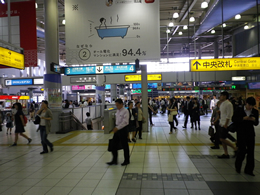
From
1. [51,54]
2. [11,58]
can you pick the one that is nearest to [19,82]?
[51,54]

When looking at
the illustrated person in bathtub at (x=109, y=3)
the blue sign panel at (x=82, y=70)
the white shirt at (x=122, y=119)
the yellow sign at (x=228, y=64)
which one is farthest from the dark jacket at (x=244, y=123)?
the illustrated person in bathtub at (x=109, y=3)

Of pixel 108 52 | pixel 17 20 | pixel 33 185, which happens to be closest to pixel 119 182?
pixel 33 185

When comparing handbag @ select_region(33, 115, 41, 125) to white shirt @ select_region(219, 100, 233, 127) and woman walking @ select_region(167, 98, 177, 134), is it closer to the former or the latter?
white shirt @ select_region(219, 100, 233, 127)

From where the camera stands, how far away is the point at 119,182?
12.8 feet

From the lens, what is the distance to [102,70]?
855 centimetres

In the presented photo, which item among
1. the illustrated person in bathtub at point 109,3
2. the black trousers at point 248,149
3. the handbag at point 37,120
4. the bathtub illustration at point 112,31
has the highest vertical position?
the illustrated person in bathtub at point 109,3

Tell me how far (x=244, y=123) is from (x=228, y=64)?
17.3 ft

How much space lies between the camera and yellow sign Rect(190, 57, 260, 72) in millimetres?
8742

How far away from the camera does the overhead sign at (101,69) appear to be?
8352 millimetres

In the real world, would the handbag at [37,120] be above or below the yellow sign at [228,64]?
below

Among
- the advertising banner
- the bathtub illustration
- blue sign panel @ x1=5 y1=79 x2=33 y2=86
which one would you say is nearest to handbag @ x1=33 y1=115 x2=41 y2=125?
the advertising banner

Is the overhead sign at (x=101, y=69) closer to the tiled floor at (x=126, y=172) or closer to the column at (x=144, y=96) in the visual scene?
the column at (x=144, y=96)

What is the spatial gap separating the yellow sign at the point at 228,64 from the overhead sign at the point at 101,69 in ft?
8.85

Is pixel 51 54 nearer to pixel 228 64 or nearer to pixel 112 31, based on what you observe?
pixel 112 31
